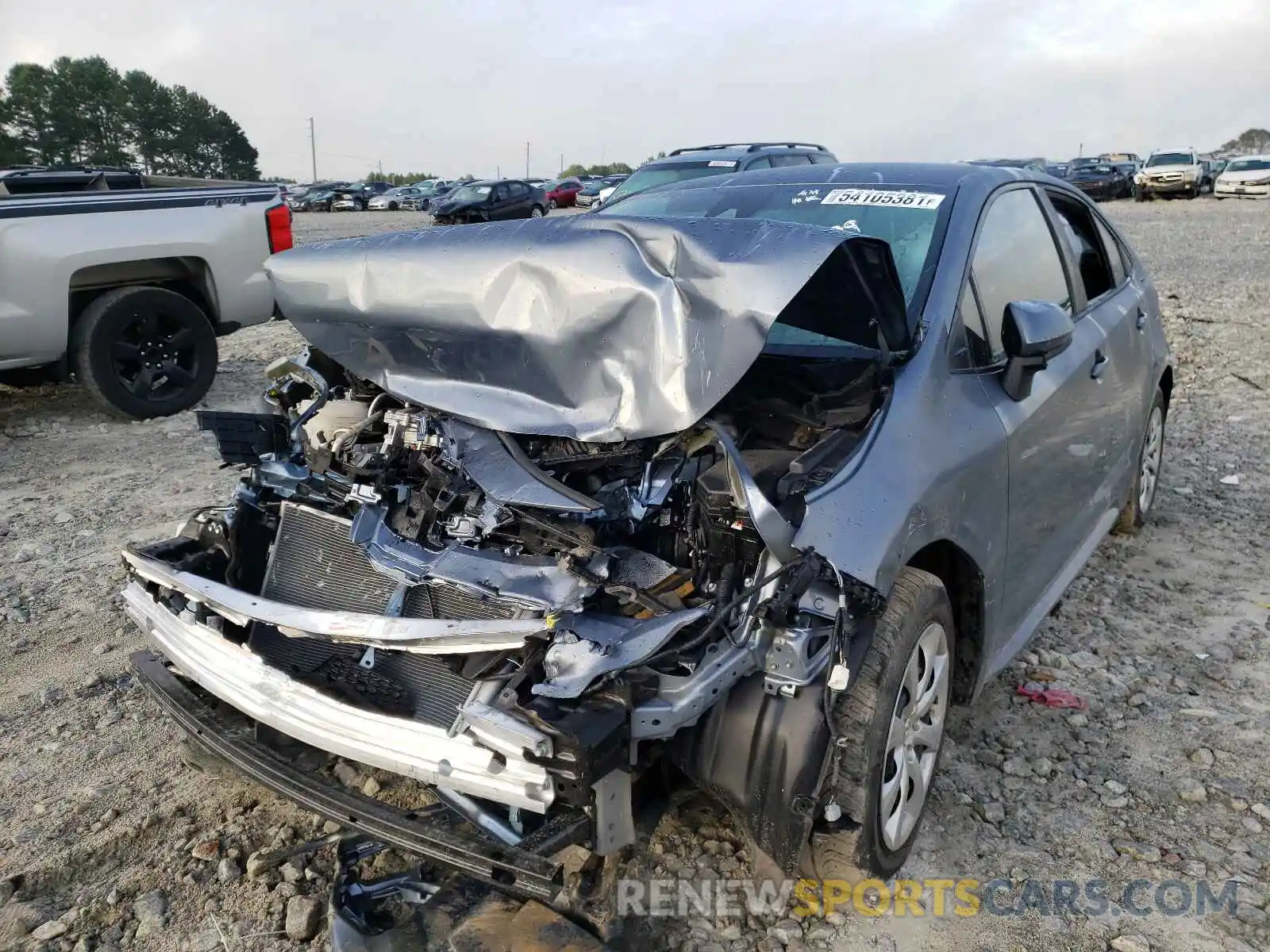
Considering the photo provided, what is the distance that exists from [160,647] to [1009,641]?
8.64 feet

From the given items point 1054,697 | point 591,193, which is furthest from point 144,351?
point 591,193

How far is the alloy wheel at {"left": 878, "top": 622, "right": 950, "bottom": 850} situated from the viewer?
246 cm

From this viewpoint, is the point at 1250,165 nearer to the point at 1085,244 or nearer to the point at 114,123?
the point at 1085,244

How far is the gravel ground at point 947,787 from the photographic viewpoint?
2449mm

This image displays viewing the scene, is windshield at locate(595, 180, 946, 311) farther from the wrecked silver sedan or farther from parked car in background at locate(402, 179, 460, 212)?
parked car in background at locate(402, 179, 460, 212)

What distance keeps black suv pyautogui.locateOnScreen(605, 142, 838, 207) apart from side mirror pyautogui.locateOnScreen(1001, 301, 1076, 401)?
7294mm

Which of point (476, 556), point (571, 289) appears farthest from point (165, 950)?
point (571, 289)

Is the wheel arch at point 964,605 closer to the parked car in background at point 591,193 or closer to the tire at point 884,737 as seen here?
the tire at point 884,737

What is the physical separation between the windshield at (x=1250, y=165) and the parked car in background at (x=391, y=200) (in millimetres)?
31657

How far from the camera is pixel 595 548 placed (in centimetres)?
236

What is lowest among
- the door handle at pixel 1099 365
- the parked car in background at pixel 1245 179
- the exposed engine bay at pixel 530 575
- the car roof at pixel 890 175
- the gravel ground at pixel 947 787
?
the gravel ground at pixel 947 787

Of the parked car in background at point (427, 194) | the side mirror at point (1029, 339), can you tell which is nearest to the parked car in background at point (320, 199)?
the parked car in background at point (427, 194)

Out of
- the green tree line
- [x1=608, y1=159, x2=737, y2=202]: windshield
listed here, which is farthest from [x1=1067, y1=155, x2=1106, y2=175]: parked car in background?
the green tree line

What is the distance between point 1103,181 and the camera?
110 ft
